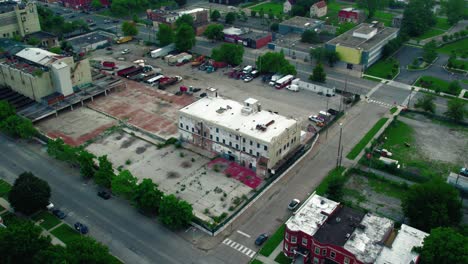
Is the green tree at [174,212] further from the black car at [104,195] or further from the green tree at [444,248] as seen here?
the green tree at [444,248]

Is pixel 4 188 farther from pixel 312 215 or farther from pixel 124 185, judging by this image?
pixel 312 215

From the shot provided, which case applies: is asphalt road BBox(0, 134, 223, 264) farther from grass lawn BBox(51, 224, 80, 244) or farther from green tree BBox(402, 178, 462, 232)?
green tree BBox(402, 178, 462, 232)

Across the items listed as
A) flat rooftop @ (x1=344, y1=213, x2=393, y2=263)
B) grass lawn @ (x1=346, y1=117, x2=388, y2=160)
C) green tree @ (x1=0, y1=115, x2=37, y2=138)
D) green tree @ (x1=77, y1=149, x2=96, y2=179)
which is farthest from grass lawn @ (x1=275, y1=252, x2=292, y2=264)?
green tree @ (x1=0, y1=115, x2=37, y2=138)

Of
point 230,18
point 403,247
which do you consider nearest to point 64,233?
point 403,247

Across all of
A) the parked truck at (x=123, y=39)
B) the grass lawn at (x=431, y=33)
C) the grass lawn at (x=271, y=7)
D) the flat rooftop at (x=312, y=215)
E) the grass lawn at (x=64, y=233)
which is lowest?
the grass lawn at (x=64, y=233)

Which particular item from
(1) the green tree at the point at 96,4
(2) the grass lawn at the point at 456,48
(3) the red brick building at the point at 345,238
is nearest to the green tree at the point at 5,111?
(3) the red brick building at the point at 345,238
